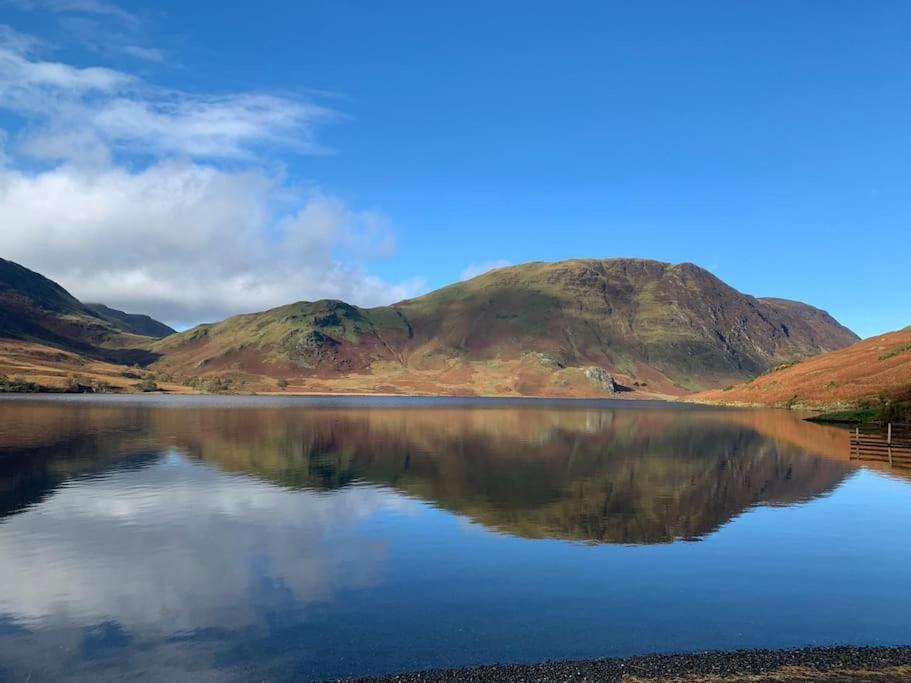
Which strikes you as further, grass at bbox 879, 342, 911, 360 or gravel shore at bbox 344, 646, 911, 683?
grass at bbox 879, 342, 911, 360

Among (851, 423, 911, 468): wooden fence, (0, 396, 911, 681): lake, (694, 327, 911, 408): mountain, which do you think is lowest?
(0, 396, 911, 681): lake

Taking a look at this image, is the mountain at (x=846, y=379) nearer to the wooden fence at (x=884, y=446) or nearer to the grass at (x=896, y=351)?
the grass at (x=896, y=351)

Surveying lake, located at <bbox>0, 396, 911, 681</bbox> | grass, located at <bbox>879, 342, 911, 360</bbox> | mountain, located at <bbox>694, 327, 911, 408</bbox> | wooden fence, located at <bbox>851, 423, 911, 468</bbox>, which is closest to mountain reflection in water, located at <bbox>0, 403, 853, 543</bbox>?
lake, located at <bbox>0, 396, 911, 681</bbox>

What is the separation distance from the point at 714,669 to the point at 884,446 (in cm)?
6691

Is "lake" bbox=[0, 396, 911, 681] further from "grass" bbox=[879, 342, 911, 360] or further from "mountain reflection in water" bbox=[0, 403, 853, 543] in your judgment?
"grass" bbox=[879, 342, 911, 360]

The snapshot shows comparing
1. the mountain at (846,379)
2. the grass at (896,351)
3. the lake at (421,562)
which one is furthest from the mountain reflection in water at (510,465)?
the grass at (896,351)

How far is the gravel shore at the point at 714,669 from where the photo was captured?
51.5 feet

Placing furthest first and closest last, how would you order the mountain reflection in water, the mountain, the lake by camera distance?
1. the mountain
2. the mountain reflection in water
3. the lake

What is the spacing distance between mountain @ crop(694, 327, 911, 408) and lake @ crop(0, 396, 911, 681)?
69.2 metres

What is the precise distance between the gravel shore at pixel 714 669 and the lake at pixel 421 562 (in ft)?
3.18

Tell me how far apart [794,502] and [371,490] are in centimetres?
2718

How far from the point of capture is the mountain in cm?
11331

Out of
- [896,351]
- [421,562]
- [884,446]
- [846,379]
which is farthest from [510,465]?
[896,351]

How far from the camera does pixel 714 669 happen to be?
16203 mm
